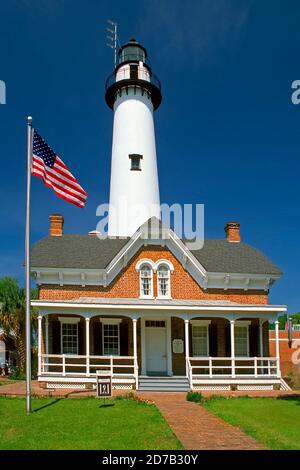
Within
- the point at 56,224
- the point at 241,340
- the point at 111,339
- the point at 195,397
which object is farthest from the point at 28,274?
the point at 56,224

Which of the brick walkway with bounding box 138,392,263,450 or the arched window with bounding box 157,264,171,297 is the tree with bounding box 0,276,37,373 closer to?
the arched window with bounding box 157,264,171,297

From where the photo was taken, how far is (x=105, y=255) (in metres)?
22.6

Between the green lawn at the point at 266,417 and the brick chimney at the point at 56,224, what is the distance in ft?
38.9

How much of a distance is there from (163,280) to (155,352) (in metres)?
3.08

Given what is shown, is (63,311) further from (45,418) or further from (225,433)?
(225,433)

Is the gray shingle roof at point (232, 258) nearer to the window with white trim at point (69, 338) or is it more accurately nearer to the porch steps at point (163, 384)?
the porch steps at point (163, 384)

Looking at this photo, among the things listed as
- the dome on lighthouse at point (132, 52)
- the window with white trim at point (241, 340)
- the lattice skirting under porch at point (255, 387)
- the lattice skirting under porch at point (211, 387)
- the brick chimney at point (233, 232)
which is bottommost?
the lattice skirting under porch at point (255, 387)

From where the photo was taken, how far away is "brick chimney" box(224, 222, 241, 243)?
25.8 metres

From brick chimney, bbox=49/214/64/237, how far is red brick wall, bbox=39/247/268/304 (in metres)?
4.16

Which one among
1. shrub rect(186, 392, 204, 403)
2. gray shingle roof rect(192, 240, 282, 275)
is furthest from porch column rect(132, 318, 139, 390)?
gray shingle roof rect(192, 240, 282, 275)

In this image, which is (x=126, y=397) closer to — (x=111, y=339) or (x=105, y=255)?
(x=111, y=339)

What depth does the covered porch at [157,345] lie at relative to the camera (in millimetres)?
19125

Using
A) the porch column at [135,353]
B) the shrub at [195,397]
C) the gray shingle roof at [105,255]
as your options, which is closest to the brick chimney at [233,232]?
the gray shingle roof at [105,255]
